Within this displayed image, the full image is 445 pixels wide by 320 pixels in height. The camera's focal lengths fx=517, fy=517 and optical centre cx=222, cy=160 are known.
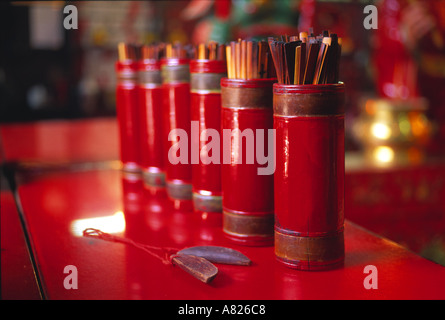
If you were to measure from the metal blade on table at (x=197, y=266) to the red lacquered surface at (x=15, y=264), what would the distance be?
0.73ft

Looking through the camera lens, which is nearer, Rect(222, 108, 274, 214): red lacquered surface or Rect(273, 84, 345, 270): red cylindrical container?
Rect(273, 84, 345, 270): red cylindrical container

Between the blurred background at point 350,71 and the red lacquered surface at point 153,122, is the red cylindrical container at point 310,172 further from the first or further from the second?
the blurred background at point 350,71

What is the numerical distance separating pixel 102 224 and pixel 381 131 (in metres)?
2.35

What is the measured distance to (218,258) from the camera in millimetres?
871

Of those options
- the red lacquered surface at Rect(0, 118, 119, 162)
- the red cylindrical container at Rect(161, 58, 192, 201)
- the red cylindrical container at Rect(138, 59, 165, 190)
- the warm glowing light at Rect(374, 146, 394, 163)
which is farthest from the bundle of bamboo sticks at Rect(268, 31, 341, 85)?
the warm glowing light at Rect(374, 146, 394, 163)

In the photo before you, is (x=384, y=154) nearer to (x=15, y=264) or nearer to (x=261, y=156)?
(x=261, y=156)

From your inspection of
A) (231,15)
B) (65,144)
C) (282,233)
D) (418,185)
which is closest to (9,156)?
(65,144)

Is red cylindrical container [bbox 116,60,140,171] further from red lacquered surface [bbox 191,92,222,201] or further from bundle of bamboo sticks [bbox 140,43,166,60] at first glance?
red lacquered surface [bbox 191,92,222,201]

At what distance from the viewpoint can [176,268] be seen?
0.86 meters

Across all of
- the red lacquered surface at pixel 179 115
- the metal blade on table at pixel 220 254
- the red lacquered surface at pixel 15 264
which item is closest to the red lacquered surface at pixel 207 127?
the red lacquered surface at pixel 179 115

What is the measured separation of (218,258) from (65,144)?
5.91 feet

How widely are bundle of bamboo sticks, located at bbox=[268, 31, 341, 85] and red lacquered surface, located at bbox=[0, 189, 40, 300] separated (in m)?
0.51

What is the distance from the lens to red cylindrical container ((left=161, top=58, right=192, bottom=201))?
1.22m
